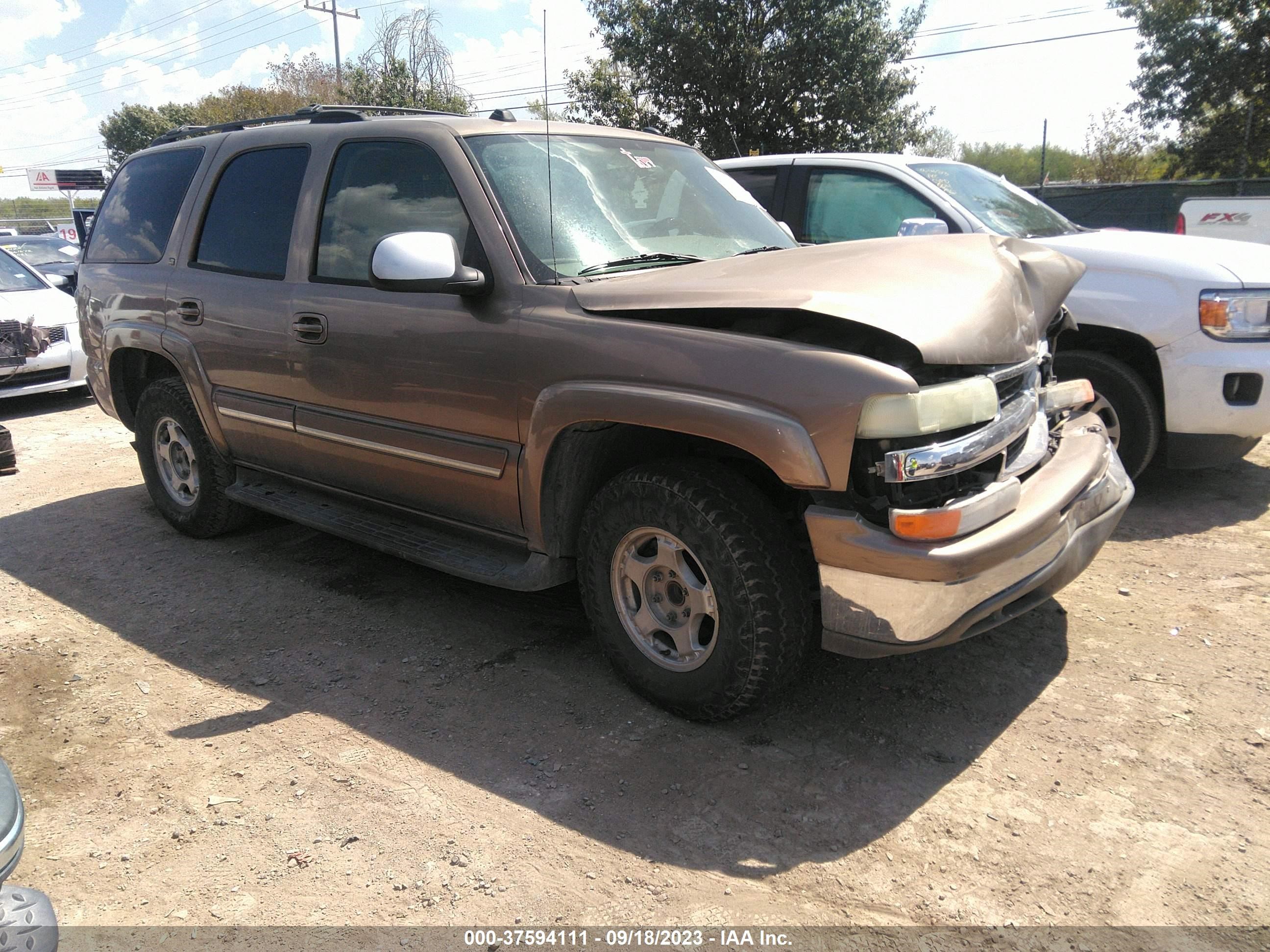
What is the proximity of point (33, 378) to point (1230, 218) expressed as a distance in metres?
12.7

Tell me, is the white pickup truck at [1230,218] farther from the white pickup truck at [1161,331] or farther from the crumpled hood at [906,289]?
the crumpled hood at [906,289]

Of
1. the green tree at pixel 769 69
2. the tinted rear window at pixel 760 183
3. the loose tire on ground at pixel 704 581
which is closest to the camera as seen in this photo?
the loose tire on ground at pixel 704 581

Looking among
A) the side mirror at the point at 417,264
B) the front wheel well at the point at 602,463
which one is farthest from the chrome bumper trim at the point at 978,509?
the side mirror at the point at 417,264

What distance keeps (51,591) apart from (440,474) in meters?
2.34

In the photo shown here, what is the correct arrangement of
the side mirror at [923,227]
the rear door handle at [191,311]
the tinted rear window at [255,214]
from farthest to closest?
the side mirror at [923,227] < the rear door handle at [191,311] < the tinted rear window at [255,214]

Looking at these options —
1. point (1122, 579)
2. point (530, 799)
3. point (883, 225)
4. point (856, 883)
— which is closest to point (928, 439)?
point (856, 883)

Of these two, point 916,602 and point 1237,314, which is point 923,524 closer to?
point 916,602

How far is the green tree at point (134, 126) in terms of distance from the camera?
53.9 metres

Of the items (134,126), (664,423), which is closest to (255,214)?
(664,423)

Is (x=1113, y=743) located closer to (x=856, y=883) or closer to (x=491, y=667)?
(x=856, y=883)

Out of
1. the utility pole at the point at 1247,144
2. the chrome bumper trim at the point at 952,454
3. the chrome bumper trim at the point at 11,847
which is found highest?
the utility pole at the point at 1247,144

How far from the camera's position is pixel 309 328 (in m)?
3.95

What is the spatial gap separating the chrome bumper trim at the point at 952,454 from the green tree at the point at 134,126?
2342 inches

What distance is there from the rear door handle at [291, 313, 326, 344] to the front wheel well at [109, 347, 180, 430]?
1484 mm
